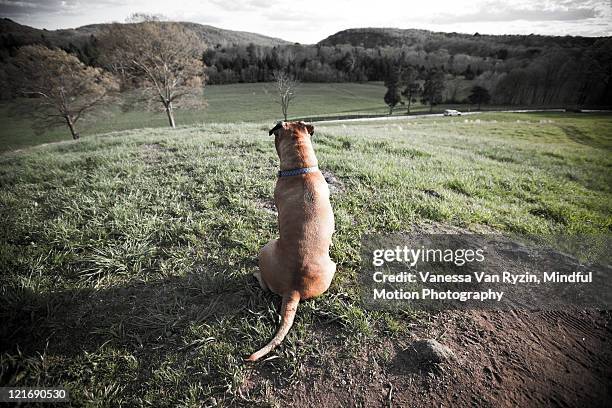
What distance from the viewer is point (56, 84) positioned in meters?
24.8

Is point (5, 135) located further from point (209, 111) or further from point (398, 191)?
point (398, 191)

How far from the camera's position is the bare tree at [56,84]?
23.4 m

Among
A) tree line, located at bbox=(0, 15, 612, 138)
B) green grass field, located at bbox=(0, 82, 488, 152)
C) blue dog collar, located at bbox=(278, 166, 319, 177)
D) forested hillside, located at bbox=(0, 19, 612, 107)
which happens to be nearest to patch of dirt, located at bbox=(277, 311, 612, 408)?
blue dog collar, located at bbox=(278, 166, 319, 177)

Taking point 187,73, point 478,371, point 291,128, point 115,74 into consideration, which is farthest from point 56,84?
point 478,371


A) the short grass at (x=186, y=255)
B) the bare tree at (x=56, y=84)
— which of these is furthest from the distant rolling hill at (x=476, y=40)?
the bare tree at (x=56, y=84)

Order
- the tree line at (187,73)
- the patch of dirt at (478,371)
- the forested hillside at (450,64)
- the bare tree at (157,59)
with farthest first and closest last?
the forested hillside at (450,64) < the tree line at (187,73) < the bare tree at (157,59) < the patch of dirt at (478,371)

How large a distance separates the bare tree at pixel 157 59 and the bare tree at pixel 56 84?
240 centimetres

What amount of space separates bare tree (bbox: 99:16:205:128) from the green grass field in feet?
15.9

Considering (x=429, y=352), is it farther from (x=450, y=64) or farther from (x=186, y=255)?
(x=450, y=64)

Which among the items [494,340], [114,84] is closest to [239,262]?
[494,340]

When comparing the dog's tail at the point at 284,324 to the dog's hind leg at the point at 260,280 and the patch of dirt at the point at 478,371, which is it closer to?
the patch of dirt at the point at 478,371

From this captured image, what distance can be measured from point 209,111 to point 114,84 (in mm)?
20955

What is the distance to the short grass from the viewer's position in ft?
8.07

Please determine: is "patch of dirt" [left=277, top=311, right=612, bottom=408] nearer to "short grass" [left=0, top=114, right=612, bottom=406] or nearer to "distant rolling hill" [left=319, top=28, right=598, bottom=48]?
"short grass" [left=0, top=114, right=612, bottom=406]
